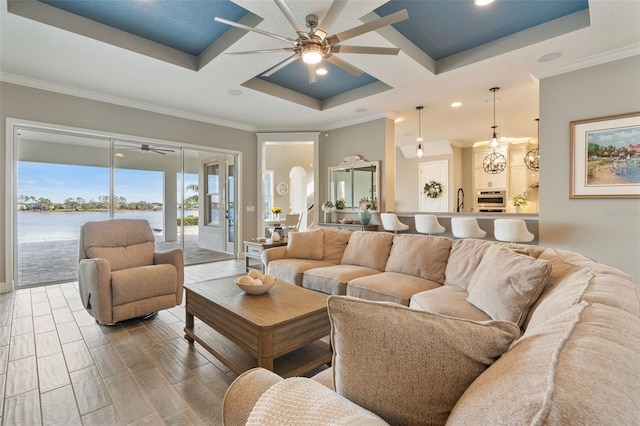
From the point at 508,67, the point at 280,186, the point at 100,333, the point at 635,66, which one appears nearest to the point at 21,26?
the point at 100,333

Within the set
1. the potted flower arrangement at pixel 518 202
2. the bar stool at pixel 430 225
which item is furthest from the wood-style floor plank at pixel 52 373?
the potted flower arrangement at pixel 518 202

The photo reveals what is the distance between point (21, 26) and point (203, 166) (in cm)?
351

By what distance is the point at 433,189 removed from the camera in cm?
885

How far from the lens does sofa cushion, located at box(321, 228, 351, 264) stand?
3.82m

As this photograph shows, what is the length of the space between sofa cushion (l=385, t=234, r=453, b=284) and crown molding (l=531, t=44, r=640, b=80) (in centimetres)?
271

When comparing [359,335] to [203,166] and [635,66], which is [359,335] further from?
[203,166]

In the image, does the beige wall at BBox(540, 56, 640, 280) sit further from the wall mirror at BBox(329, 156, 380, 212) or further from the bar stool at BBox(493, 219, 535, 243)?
the wall mirror at BBox(329, 156, 380, 212)

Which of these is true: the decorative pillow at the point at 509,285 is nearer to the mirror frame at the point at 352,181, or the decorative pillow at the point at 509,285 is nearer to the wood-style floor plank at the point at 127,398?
the wood-style floor plank at the point at 127,398

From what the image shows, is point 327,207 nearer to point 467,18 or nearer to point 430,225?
point 430,225

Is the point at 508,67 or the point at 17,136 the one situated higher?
the point at 508,67

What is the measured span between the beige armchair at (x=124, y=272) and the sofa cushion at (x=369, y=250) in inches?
76.5

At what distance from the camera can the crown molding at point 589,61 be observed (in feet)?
10.7

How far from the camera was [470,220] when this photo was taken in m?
4.14

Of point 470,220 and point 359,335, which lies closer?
point 359,335
